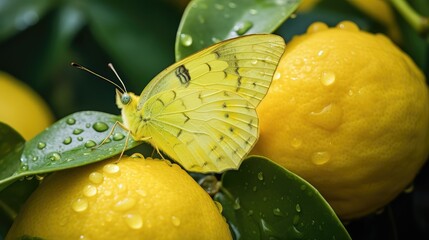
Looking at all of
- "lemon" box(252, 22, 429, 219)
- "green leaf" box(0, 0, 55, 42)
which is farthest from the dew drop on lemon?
"green leaf" box(0, 0, 55, 42)

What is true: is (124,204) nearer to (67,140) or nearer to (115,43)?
(67,140)

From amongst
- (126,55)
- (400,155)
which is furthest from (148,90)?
(126,55)

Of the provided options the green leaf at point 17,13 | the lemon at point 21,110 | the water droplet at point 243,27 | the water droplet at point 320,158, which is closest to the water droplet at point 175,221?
the water droplet at point 320,158

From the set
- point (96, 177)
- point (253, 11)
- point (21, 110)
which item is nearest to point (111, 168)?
point (96, 177)

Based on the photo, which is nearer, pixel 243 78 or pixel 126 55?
pixel 243 78

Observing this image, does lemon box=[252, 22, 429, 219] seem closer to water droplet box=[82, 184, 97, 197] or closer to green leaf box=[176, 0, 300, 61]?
green leaf box=[176, 0, 300, 61]

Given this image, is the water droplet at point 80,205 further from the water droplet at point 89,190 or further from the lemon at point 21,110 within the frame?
the lemon at point 21,110

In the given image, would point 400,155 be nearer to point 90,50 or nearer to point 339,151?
point 339,151
